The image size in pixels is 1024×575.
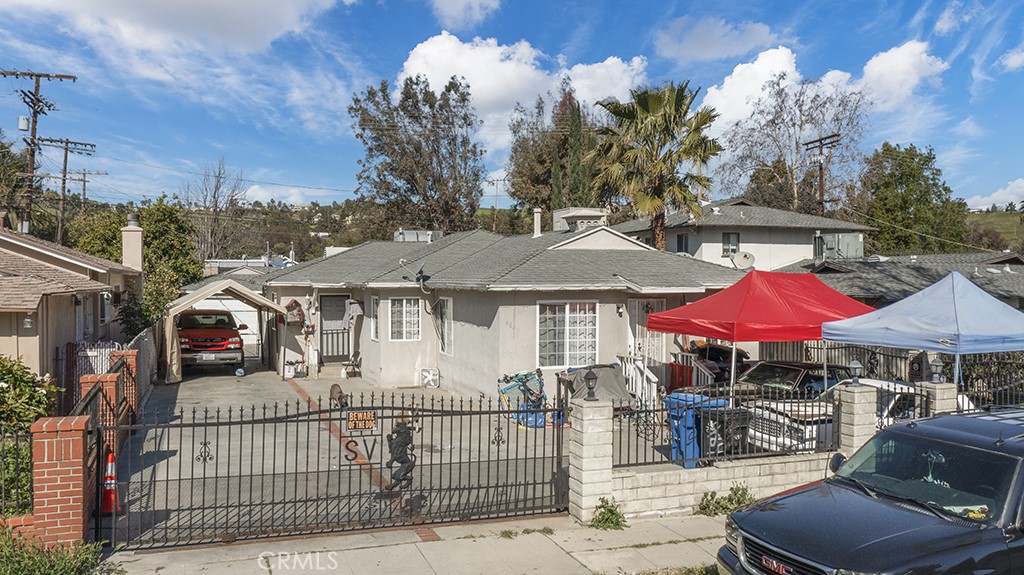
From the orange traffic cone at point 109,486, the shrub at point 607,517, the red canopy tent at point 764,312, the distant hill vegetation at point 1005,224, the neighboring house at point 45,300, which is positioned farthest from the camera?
the distant hill vegetation at point 1005,224

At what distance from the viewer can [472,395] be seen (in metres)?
16.6

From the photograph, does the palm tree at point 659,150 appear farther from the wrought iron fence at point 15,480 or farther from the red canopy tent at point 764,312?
the wrought iron fence at point 15,480

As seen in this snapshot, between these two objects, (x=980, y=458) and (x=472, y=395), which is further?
(x=472, y=395)

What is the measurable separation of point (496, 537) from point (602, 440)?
5.20 ft

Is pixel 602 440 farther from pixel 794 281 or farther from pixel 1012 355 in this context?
pixel 1012 355

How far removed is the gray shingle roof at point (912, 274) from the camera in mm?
23688

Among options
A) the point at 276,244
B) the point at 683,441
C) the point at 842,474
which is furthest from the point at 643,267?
the point at 276,244

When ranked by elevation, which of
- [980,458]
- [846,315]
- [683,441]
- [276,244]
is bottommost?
[683,441]

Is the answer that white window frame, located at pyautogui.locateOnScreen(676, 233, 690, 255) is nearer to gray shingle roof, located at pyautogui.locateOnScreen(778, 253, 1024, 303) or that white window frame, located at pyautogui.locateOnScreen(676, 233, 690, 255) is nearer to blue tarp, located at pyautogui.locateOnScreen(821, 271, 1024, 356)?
gray shingle roof, located at pyautogui.locateOnScreen(778, 253, 1024, 303)

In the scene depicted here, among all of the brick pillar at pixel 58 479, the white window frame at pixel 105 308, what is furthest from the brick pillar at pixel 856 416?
the white window frame at pixel 105 308

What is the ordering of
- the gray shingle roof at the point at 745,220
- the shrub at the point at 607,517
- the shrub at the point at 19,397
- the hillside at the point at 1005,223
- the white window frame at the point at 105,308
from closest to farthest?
the shrub at the point at 607,517 → the shrub at the point at 19,397 → the white window frame at the point at 105,308 → the gray shingle roof at the point at 745,220 → the hillside at the point at 1005,223

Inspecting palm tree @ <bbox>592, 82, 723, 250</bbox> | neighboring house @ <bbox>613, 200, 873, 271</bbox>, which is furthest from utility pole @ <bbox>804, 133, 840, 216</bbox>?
palm tree @ <bbox>592, 82, 723, 250</bbox>

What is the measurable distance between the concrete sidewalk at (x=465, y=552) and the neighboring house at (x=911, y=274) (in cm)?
1864
